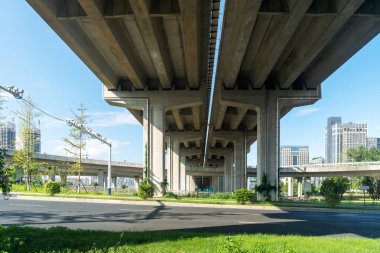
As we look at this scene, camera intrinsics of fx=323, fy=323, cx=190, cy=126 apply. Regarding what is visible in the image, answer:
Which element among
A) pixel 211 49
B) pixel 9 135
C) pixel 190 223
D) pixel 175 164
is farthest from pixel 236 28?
pixel 175 164

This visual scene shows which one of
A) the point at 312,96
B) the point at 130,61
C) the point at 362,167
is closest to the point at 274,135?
the point at 312,96

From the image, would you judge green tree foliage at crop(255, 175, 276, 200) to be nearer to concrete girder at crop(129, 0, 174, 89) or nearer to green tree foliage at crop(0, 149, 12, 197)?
concrete girder at crop(129, 0, 174, 89)

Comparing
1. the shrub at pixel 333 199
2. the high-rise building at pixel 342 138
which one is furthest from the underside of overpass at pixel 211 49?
the high-rise building at pixel 342 138

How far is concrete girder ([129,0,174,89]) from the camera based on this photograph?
48.9 feet

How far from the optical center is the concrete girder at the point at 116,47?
14.8m

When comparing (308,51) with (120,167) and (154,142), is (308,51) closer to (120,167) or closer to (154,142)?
(154,142)

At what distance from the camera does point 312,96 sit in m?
29.3

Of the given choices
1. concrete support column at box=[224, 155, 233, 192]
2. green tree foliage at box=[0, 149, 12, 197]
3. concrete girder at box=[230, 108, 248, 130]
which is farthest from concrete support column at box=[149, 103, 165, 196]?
concrete support column at box=[224, 155, 233, 192]

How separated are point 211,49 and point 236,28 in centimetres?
197

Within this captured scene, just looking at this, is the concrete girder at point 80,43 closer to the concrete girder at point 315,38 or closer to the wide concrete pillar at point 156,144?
the wide concrete pillar at point 156,144

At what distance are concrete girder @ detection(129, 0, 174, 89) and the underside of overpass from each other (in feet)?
0.20

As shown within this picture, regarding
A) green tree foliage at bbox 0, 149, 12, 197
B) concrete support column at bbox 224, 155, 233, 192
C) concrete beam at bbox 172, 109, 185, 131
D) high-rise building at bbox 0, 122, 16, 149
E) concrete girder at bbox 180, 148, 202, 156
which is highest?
concrete beam at bbox 172, 109, 185, 131

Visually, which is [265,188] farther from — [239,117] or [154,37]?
[154,37]

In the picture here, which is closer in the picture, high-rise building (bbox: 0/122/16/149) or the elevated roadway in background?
high-rise building (bbox: 0/122/16/149)
